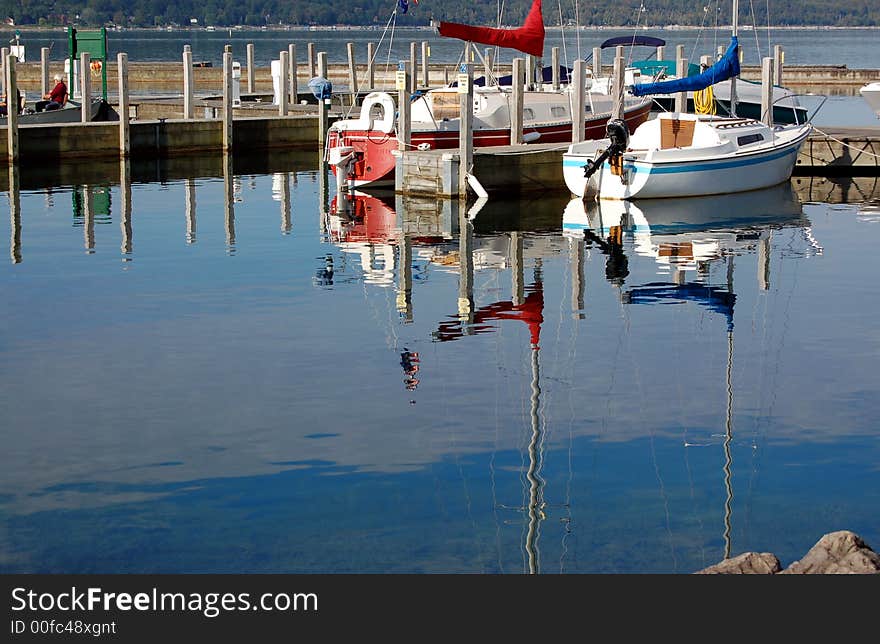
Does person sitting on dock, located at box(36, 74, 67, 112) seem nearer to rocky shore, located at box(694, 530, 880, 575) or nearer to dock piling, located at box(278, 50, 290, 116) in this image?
dock piling, located at box(278, 50, 290, 116)

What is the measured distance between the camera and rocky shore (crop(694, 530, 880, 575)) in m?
8.56

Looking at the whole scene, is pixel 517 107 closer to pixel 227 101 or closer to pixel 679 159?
pixel 679 159

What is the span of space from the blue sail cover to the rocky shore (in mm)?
23012

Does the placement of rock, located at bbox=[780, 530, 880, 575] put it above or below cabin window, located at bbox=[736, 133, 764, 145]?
below

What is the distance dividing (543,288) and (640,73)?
29.1m

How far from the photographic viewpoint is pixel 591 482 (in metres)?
11.7

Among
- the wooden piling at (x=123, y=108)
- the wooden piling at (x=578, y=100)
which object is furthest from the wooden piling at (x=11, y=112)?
the wooden piling at (x=578, y=100)

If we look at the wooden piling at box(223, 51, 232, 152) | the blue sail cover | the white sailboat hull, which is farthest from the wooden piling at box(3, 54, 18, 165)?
the blue sail cover

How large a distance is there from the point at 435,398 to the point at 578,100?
55.4 ft

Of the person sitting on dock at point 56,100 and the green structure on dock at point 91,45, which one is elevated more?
the green structure on dock at point 91,45

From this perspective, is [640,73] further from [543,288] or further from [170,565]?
[170,565]

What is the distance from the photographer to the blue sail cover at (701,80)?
3131cm

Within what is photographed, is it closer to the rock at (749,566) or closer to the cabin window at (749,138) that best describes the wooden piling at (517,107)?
the cabin window at (749,138)

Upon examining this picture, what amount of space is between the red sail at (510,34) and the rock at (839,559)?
22516mm
